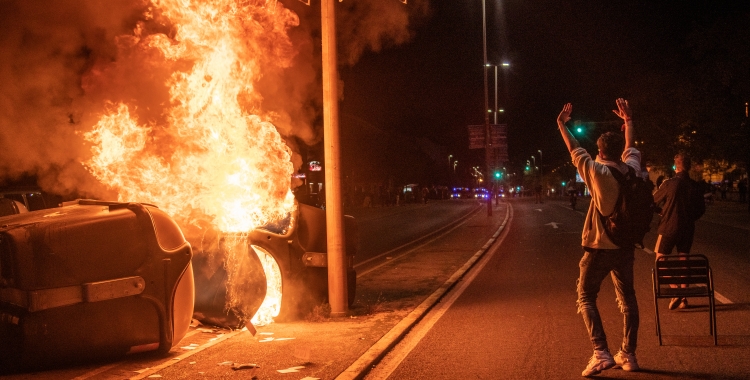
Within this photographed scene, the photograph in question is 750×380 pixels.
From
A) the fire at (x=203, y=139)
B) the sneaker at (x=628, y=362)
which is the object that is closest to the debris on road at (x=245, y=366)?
Answer: the fire at (x=203, y=139)

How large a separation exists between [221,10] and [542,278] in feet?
23.3

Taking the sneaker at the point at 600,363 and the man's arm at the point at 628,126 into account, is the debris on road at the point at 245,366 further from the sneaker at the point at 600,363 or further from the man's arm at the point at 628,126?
the man's arm at the point at 628,126

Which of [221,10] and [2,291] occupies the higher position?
[221,10]

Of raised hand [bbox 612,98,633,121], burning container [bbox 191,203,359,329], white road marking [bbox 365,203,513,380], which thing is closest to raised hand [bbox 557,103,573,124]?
raised hand [bbox 612,98,633,121]

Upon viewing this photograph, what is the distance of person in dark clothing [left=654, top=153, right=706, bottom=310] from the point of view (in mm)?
9188

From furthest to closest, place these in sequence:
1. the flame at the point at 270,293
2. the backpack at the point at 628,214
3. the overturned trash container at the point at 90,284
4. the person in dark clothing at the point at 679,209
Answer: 1. the person in dark clothing at the point at 679,209
2. the flame at the point at 270,293
3. the overturned trash container at the point at 90,284
4. the backpack at the point at 628,214

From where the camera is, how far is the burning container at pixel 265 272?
812cm

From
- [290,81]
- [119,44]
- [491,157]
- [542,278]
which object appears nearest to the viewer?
[119,44]

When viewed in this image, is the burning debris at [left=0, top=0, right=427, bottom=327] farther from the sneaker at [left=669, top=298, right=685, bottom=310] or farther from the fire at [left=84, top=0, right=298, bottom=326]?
the sneaker at [left=669, top=298, right=685, bottom=310]

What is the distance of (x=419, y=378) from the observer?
6238 mm

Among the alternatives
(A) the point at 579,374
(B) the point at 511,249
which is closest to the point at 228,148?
(A) the point at 579,374

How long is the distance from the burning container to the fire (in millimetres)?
136

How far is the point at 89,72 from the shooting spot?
9.95m

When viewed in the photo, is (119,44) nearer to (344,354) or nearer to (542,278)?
(344,354)
